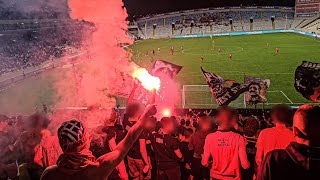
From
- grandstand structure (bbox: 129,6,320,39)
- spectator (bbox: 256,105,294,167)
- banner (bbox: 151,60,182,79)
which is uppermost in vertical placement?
grandstand structure (bbox: 129,6,320,39)

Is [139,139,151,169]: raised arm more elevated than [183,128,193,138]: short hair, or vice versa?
[183,128,193,138]: short hair

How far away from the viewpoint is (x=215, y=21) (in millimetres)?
55281

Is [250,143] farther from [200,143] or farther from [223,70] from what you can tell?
[223,70]

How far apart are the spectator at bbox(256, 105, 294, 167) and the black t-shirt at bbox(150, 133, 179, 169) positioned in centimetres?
133

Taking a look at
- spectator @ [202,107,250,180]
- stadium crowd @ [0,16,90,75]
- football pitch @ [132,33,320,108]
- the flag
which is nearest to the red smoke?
the flag

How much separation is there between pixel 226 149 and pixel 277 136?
2.24 ft

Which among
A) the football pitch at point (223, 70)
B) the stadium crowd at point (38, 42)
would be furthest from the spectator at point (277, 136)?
the stadium crowd at point (38, 42)

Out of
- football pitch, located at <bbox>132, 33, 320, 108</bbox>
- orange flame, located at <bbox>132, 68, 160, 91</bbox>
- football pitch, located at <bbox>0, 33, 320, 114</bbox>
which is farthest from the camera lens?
football pitch, located at <bbox>132, 33, 320, 108</bbox>

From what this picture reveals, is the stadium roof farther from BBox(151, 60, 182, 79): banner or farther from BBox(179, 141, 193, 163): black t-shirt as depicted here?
BBox(179, 141, 193, 163): black t-shirt

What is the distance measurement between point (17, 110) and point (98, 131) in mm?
10948

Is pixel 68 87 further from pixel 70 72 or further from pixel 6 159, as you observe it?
pixel 6 159

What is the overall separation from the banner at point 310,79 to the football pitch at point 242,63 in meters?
6.36

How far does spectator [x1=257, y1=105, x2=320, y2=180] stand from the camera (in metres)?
2.76

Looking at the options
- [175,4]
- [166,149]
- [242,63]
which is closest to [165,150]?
[166,149]
